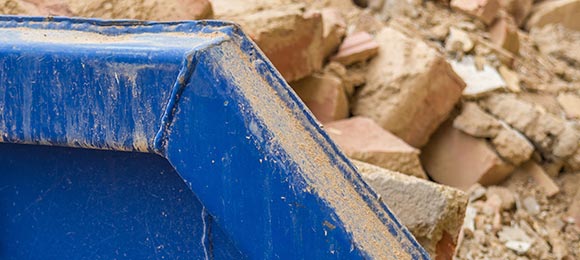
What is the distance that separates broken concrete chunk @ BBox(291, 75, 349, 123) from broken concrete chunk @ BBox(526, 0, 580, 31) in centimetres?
322

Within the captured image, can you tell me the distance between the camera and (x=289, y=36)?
11.0 ft

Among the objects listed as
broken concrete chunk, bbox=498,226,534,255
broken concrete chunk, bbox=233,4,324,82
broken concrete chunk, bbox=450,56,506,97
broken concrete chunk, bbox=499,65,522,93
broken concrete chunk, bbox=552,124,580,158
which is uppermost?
broken concrete chunk, bbox=233,4,324,82

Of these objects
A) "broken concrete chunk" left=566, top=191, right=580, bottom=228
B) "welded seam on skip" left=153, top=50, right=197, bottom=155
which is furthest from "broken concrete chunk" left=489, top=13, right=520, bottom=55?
"welded seam on skip" left=153, top=50, right=197, bottom=155

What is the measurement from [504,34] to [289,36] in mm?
2281

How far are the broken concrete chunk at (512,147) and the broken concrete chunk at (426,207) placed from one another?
1794 millimetres

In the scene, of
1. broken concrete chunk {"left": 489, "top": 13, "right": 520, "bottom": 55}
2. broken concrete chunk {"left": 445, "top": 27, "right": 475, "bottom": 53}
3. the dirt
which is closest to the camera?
the dirt

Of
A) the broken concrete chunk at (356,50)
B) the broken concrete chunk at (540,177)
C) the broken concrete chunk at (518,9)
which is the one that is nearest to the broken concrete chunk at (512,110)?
the broken concrete chunk at (540,177)

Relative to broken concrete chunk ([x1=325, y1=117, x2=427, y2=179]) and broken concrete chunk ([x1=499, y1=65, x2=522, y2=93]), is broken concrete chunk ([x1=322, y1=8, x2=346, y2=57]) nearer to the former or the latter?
broken concrete chunk ([x1=325, y1=117, x2=427, y2=179])

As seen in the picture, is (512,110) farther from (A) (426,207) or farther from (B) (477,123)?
(A) (426,207)

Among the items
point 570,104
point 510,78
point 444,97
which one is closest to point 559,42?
point 570,104

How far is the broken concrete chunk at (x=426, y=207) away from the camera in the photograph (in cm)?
214

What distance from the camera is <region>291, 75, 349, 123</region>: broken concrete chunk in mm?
3660

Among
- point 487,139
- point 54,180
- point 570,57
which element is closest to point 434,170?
point 487,139

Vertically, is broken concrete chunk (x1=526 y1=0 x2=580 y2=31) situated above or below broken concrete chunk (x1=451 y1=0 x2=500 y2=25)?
below
